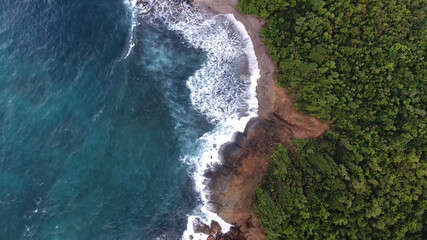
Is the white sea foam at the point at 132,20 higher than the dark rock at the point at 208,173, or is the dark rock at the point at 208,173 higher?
the white sea foam at the point at 132,20

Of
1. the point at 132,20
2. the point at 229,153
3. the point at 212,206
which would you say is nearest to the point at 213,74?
the point at 229,153

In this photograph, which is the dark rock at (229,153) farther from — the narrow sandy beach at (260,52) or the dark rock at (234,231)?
the dark rock at (234,231)

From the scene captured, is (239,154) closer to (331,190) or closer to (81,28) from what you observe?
(331,190)

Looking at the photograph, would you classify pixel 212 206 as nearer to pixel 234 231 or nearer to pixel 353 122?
pixel 234 231

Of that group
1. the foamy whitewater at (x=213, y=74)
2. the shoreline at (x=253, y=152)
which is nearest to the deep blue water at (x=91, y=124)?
the foamy whitewater at (x=213, y=74)

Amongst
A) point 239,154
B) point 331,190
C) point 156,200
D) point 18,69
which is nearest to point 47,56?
point 18,69

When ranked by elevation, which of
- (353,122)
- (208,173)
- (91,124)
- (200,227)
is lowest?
(200,227)
